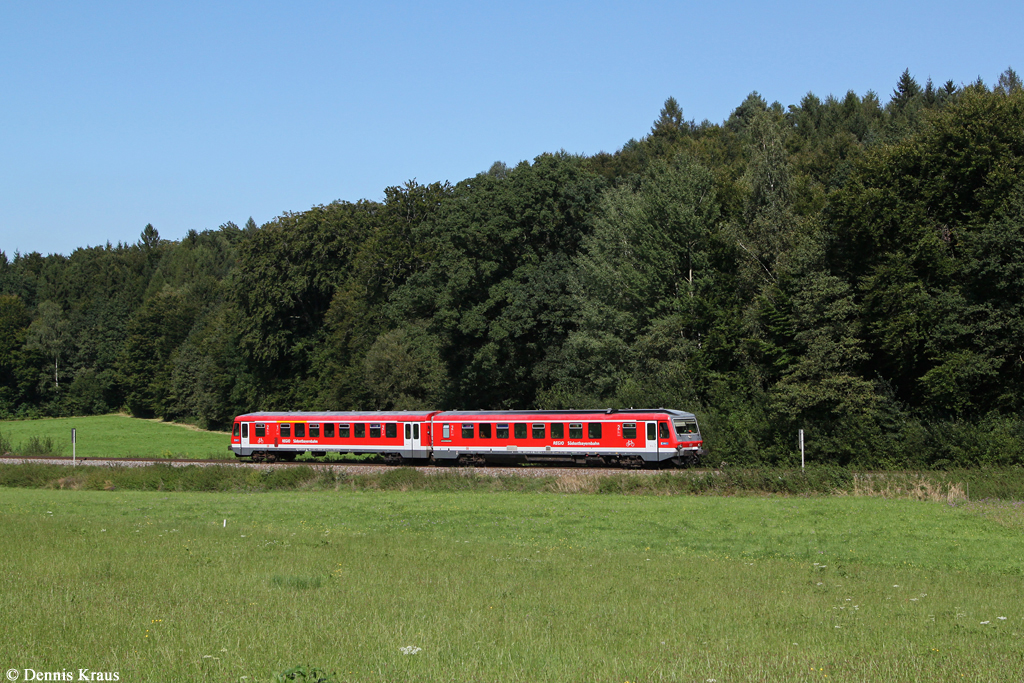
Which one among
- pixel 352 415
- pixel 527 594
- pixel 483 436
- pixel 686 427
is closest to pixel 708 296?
pixel 686 427

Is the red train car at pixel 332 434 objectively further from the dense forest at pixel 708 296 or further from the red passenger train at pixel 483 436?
the dense forest at pixel 708 296

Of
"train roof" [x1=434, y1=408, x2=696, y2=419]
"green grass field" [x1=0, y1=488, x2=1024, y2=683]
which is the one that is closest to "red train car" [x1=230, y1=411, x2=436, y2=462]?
"train roof" [x1=434, y1=408, x2=696, y2=419]

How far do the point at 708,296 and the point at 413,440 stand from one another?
23.5 m

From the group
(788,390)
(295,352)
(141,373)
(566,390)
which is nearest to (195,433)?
(295,352)

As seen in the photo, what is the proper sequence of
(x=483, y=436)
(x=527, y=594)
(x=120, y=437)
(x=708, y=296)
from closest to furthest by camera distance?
(x=527, y=594) < (x=483, y=436) < (x=708, y=296) < (x=120, y=437)

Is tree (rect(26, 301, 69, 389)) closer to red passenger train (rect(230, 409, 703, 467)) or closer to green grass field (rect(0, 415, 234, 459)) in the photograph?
green grass field (rect(0, 415, 234, 459))

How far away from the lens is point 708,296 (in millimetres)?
58781

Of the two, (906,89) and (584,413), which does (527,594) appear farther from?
(906,89)

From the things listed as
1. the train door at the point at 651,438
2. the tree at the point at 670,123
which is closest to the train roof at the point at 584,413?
the train door at the point at 651,438

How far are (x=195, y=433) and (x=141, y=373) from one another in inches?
1379

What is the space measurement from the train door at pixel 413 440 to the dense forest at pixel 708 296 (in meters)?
13.2

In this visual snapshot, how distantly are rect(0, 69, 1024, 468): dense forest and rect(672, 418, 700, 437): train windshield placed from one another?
10.3ft

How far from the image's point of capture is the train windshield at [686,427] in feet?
139

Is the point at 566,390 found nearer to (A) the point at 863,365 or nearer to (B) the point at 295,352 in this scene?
(A) the point at 863,365
